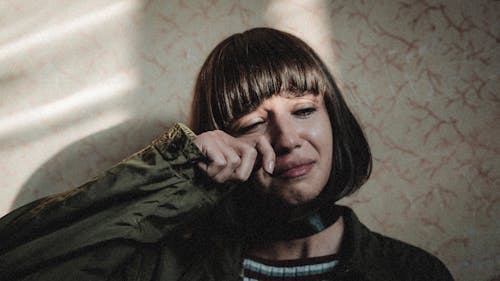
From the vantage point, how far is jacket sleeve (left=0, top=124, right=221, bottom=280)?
0.62m

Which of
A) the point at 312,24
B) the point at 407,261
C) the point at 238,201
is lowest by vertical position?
the point at 407,261

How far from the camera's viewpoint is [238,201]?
1021mm

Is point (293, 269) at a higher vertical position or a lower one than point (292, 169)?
lower

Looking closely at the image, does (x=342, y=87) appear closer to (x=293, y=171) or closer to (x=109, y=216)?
(x=293, y=171)

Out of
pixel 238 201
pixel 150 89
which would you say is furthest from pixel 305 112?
pixel 150 89

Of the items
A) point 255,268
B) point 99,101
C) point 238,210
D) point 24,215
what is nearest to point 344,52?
point 238,210

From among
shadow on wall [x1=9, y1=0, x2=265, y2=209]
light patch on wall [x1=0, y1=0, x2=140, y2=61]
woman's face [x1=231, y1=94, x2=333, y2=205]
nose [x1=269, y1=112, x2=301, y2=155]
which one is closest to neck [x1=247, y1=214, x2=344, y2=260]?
woman's face [x1=231, y1=94, x2=333, y2=205]

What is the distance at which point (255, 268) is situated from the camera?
35.3 inches

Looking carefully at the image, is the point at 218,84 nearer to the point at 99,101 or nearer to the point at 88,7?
the point at 99,101

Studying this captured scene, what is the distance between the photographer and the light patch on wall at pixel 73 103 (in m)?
1.24

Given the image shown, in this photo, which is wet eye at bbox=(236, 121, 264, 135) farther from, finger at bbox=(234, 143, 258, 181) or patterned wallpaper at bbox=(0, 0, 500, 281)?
patterned wallpaper at bbox=(0, 0, 500, 281)

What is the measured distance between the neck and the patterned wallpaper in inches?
12.2

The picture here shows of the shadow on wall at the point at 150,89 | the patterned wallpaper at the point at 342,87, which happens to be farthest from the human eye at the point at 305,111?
the shadow on wall at the point at 150,89

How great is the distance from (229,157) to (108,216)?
0.25m
